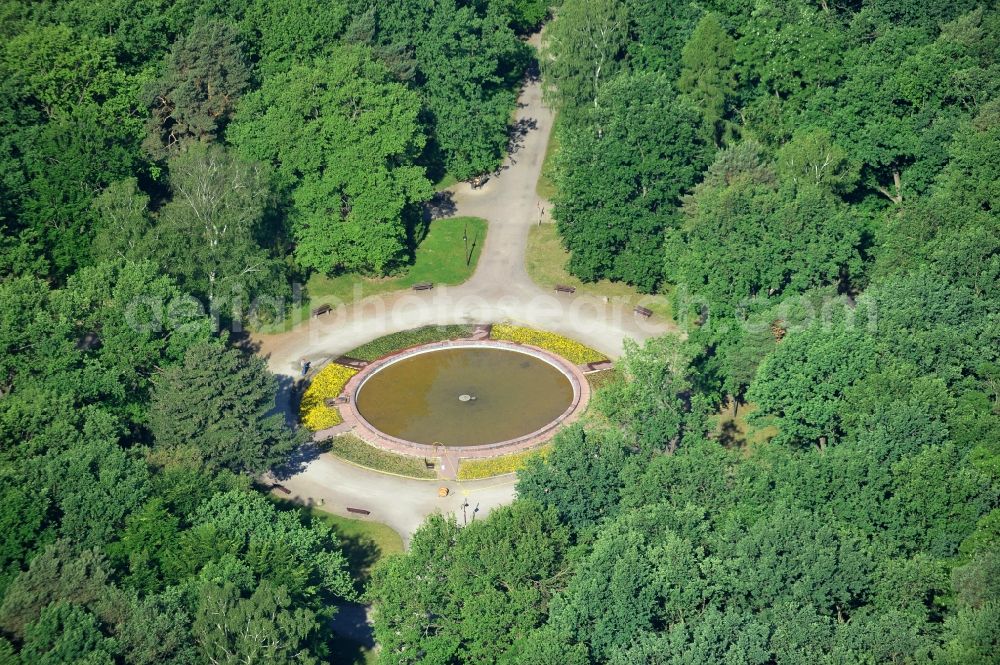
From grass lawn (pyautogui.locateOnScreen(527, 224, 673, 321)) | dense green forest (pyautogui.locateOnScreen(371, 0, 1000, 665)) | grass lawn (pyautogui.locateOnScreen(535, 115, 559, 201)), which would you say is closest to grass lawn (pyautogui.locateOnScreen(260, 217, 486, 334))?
grass lawn (pyautogui.locateOnScreen(527, 224, 673, 321))

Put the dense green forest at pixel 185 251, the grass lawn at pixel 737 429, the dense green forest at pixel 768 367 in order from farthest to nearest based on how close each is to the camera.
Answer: the grass lawn at pixel 737 429 → the dense green forest at pixel 185 251 → the dense green forest at pixel 768 367

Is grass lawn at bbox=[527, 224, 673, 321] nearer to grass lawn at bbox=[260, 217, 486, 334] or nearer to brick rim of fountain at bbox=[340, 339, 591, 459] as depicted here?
grass lawn at bbox=[260, 217, 486, 334]

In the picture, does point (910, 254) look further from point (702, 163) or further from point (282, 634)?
point (282, 634)

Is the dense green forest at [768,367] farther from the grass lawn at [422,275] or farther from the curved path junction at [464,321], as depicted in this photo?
the grass lawn at [422,275]


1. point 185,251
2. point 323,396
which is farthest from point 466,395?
point 185,251

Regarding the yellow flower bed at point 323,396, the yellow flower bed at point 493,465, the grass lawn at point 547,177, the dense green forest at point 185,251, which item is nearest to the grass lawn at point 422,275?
the dense green forest at point 185,251

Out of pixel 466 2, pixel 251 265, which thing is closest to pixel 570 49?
pixel 466 2
